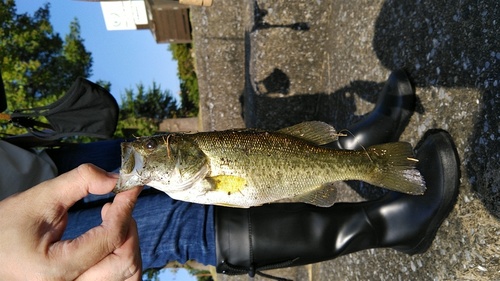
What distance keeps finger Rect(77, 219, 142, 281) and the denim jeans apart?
0.80 metres

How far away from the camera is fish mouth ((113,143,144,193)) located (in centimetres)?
189

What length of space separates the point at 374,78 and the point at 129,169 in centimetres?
269

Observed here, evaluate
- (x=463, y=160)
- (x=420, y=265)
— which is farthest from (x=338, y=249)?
(x=463, y=160)

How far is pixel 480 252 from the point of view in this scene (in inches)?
91.4

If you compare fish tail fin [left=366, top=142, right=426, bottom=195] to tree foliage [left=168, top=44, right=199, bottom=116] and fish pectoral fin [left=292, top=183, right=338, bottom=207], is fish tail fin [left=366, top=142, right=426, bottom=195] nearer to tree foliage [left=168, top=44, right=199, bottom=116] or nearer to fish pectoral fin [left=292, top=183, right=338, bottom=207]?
fish pectoral fin [left=292, top=183, right=338, bottom=207]

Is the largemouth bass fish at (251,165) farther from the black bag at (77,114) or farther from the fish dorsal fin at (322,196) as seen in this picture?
the black bag at (77,114)

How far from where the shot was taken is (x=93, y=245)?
62.2 inches

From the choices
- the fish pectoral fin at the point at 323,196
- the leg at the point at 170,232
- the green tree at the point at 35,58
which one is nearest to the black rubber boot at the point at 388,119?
the fish pectoral fin at the point at 323,196

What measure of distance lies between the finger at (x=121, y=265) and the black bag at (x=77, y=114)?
63.3 inches

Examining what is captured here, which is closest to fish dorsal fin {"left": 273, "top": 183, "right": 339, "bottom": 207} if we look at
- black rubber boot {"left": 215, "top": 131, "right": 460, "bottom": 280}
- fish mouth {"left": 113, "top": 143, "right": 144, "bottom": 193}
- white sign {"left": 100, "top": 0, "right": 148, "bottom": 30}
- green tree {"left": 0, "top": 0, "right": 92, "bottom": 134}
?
black rubber boot {"left": 215, "top": 131, "right": 460, "bottom": 280}

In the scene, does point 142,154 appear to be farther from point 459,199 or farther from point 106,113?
point 459,199

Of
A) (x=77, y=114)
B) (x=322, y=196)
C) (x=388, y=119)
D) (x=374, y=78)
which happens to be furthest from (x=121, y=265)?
(x=374, y=78)

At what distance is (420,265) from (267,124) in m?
2.50

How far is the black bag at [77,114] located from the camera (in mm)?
2996
